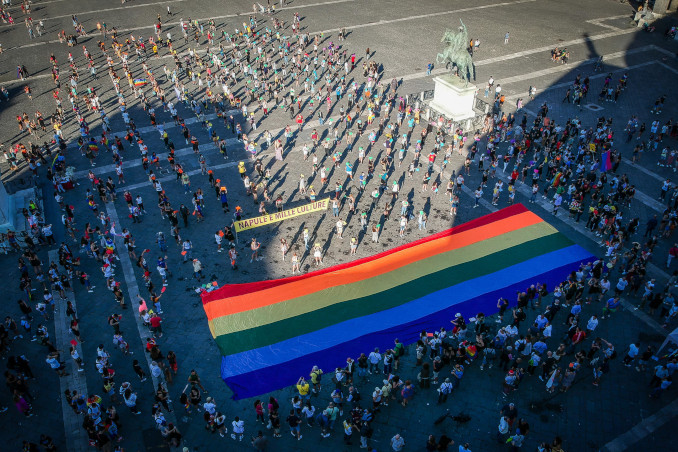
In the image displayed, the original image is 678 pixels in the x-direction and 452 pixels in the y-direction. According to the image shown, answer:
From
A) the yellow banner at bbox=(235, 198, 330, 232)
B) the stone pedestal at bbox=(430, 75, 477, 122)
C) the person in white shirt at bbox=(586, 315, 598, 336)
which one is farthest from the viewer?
the stone pedestal at bbox=(430, 75, 477, 122)

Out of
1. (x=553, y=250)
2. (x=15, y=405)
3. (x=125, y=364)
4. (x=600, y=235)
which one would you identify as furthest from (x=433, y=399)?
(x=15, y=405)

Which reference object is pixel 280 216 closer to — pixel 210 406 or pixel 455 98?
pixel 210 406

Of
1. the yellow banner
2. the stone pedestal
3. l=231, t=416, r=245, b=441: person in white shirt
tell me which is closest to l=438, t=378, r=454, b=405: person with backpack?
l=231, t=416, r=245, b=441: person in white shirt

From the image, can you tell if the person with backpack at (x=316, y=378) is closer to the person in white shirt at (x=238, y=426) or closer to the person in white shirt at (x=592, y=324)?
the person in white shirt at (x=238, y=426)

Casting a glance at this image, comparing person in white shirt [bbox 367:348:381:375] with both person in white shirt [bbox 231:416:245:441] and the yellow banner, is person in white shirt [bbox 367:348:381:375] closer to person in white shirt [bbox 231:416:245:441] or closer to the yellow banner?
person in white shirt [bbox 231:416:245:441]

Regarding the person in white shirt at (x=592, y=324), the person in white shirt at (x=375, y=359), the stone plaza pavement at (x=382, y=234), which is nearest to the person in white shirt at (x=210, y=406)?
the stone plaza pavement at (x=382, y=234)

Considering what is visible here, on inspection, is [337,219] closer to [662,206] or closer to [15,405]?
[15,405]

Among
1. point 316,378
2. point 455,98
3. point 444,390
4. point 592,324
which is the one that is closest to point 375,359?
point 316,378

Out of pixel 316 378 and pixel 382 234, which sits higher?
pixel 382 234
